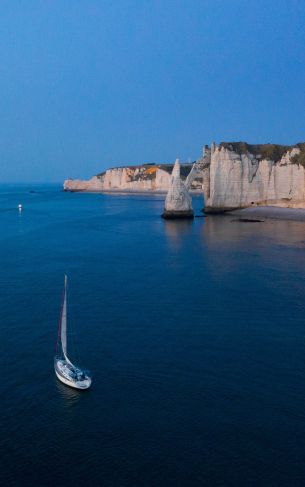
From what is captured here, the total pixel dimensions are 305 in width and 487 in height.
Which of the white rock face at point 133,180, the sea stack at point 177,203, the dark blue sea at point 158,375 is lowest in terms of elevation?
the dark blue sea at point 158,375

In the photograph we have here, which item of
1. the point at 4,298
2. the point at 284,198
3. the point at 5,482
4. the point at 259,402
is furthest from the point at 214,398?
the point at 284,198

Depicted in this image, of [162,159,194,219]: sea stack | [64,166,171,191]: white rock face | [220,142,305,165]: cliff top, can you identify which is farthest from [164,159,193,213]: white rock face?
[64,166,171,191]: white rock face

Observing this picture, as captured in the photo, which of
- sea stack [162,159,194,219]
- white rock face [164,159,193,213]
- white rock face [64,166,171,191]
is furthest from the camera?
white rock face [64,166,171,191]

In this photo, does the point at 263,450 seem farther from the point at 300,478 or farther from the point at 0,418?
the point at 0,418

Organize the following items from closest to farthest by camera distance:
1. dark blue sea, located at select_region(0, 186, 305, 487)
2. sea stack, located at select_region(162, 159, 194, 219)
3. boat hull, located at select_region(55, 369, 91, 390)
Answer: dark blue sea, located at select_region(0, 186, 305, 487) < boat hull, located at select_region(55, 369, 91, 390) < sea stack, located at select_region(162, 159, 194, 219)

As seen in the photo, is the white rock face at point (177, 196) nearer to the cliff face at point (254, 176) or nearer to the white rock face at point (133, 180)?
the cliff face at point (254, 176)

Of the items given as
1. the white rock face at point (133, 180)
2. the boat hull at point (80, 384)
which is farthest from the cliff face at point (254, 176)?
the white rock face at point (133, 180)

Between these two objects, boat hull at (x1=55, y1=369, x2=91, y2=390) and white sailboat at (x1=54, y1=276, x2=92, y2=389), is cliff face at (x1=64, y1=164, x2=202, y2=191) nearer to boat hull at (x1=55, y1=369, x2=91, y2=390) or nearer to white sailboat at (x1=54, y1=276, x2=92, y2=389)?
white sailboat at (x1=54, y1=276, x2=92, y2=389)
